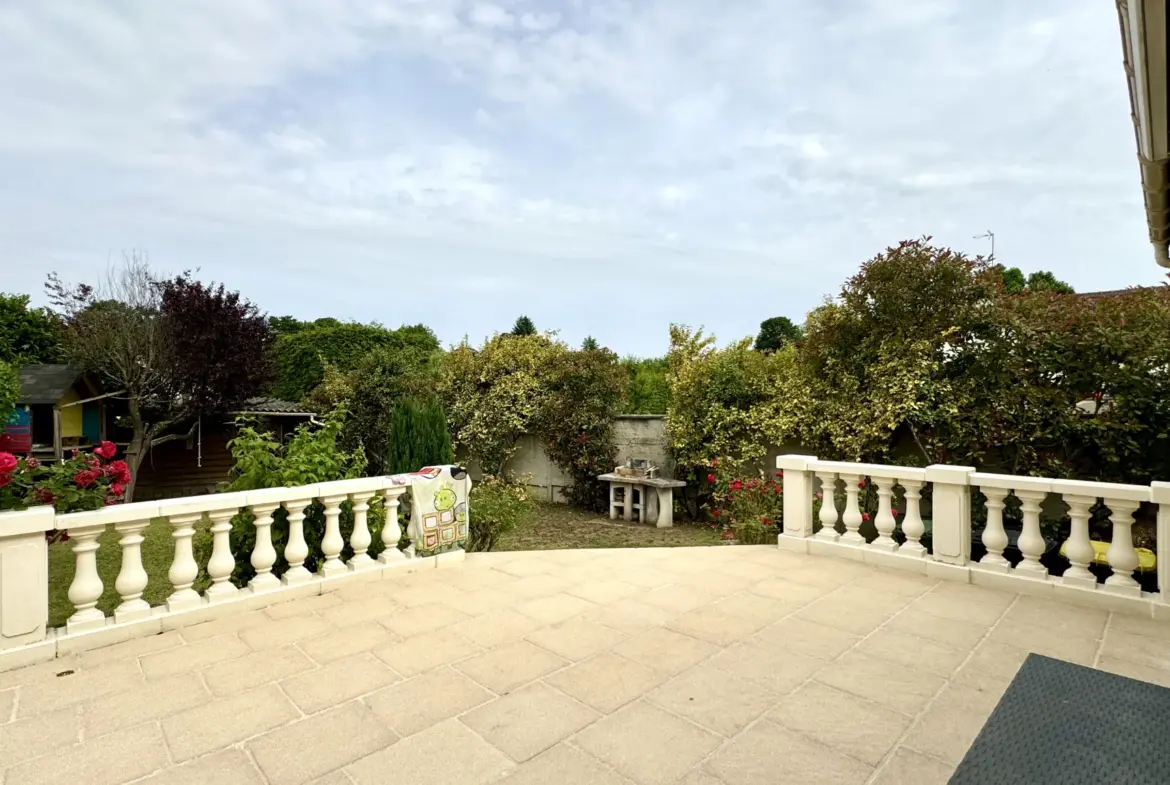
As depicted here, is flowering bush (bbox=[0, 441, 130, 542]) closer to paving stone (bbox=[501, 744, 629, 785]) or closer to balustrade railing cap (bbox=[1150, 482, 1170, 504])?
paving stone (bbox=[501, 744, 629, 785])

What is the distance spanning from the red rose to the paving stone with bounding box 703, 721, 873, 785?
420 centimetres

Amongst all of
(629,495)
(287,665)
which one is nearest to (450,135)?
(629,495)

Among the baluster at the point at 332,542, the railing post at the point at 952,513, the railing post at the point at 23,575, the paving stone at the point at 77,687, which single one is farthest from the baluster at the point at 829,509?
the railing post at the point at 23,575

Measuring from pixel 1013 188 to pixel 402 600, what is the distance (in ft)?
31.8

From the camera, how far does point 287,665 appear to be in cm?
252

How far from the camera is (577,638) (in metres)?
2.82

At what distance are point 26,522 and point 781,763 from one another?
3.25 meters

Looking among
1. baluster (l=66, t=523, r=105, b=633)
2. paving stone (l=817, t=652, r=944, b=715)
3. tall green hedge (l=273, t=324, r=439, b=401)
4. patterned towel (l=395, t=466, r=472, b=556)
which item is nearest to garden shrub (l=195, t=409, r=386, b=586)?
patterned towel (l=395, t=466, r=472, b=556)

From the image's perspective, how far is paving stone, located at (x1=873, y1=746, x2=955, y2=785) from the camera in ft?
5.59

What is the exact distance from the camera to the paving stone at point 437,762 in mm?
1714

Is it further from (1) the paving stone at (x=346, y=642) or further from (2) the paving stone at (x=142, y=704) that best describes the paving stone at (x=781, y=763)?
(2) the paving stone at (x=142, y=704)

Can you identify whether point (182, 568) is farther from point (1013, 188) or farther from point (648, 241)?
point (1013, 188)

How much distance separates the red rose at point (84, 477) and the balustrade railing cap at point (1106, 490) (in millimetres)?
6062

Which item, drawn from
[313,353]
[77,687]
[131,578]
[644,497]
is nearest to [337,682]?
[77,687]
